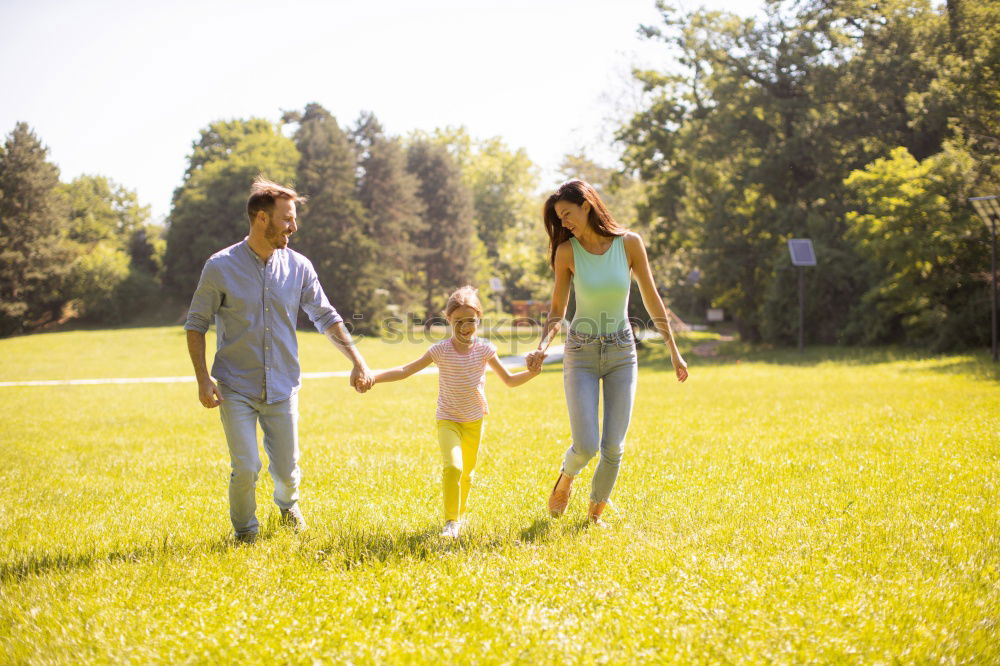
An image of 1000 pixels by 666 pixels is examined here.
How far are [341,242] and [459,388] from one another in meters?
48.3

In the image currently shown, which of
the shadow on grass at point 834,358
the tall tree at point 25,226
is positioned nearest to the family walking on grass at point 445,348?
the shadow on grass at point 834,358

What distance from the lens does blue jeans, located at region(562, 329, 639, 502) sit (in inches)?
225

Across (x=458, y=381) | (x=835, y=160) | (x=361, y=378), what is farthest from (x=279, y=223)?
(x=835, y=160)

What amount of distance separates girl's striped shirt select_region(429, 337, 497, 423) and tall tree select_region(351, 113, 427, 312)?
51.1 m

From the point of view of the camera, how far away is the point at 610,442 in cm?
579

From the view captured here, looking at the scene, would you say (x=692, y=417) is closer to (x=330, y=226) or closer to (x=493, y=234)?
(x=330, y=226)

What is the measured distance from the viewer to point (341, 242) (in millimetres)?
52531

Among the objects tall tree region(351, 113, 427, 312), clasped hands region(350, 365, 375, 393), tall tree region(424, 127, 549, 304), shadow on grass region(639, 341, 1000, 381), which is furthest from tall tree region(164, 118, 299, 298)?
clasped hands region(350, 365, 375, 393)

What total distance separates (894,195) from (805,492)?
806 inches

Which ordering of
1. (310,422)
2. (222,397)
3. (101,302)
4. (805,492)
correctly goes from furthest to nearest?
(101,302) < (310,422) < (805,492) < (222,397)

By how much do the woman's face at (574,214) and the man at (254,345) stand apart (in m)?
1.87

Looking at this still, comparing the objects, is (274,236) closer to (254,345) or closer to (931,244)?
(254,345)

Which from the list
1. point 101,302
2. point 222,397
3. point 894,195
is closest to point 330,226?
point 101,302

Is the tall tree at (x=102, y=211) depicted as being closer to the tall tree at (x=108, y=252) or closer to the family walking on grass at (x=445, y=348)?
the tall tree at (x=108, y=252)
